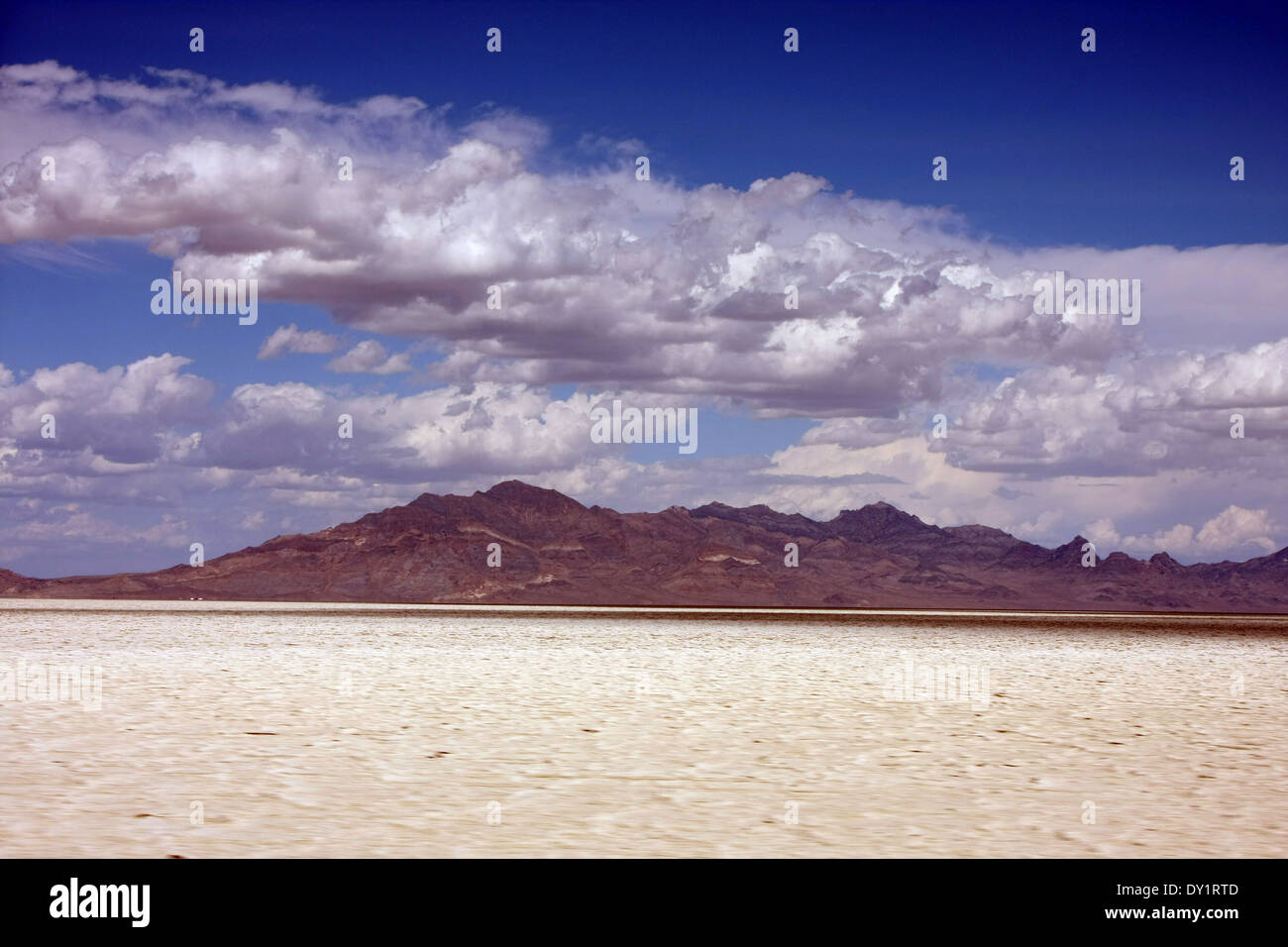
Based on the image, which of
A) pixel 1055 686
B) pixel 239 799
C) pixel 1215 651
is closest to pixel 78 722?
pixel 239 799

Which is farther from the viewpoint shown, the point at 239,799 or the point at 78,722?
the point at 78,722

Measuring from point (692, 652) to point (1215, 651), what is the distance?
18.0m

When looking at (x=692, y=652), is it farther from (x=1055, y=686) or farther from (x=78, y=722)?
(x=78, y=722)

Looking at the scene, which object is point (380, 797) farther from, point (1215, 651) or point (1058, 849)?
point (1215, 651)

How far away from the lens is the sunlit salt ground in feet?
29.4

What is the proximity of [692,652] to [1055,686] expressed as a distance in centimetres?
1354

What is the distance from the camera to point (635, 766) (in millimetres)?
12484

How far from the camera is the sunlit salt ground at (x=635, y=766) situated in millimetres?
8961

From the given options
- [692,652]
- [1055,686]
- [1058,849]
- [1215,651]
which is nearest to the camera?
[1058,849]

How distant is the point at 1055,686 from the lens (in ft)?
78.5
